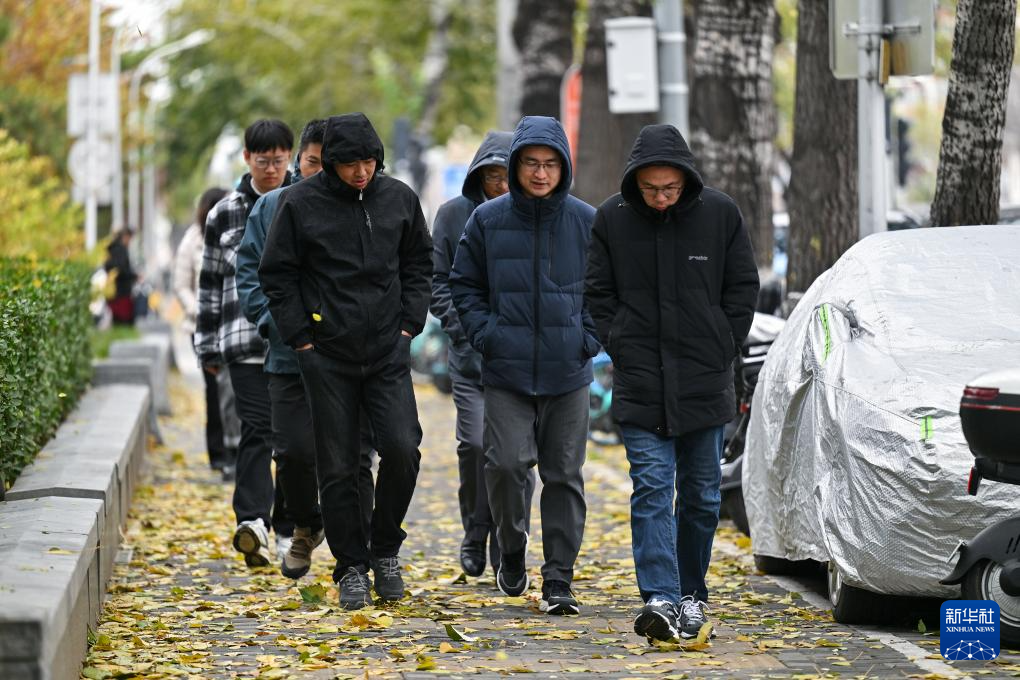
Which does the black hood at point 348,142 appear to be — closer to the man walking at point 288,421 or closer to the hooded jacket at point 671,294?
the man walking at point 288,421

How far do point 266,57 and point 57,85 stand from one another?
11.6 m

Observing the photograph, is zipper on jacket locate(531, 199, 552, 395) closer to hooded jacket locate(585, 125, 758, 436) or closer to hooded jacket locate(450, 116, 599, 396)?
hooded jacket locate(450, 116, 599, 396)

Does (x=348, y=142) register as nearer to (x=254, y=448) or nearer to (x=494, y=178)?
(x=494, y=178)

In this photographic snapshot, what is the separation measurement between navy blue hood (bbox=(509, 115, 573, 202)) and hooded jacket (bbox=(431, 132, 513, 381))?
2.90ft

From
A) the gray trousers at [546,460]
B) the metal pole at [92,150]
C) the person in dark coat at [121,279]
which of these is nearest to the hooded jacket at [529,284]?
the gray trousers at [546,460]

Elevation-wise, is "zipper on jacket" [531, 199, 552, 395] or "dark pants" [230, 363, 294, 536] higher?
"zipper on jacket" [531, 199, 552, 395]

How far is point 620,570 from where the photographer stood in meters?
9.97

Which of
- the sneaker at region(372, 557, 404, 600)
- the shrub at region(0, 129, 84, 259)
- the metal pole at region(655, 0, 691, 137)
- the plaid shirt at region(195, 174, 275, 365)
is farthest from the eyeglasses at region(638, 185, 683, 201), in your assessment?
the shrub at region(0, 129, 84, 259)

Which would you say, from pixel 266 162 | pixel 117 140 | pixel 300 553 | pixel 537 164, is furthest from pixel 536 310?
pixel 117 140

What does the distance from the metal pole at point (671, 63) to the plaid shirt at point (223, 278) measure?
203 inches

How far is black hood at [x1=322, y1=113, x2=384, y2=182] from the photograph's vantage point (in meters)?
8.40

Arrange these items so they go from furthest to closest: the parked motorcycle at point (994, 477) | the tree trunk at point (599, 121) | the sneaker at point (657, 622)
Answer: the tree trunk at point (599, 121), the sneaker at point (657, 622), the parked motorcycle at point (994, 477)

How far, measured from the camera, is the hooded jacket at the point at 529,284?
332 inches

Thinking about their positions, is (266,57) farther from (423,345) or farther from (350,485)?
(350,485)
